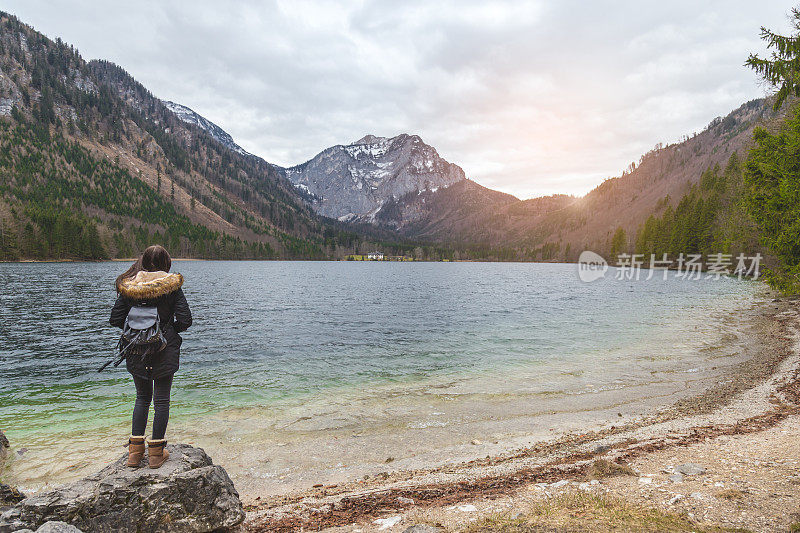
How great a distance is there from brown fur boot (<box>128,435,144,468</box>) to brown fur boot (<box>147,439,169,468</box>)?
113 mm

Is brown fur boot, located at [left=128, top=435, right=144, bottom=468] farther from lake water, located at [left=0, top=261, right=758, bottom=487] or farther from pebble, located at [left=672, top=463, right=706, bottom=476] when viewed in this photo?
pebble, located at [left=672, top=463, right=706, bottom=476]

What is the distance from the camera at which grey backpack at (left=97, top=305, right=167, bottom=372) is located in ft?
19.5

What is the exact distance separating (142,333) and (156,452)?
198 centimetres

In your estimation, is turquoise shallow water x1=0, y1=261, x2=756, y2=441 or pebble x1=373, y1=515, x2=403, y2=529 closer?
pebble x1=373, y1=515, x2=403, y2=529

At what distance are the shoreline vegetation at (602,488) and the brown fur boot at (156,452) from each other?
186 cm

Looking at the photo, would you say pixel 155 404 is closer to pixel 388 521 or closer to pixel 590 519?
pixel 388 521

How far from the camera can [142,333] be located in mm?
5961

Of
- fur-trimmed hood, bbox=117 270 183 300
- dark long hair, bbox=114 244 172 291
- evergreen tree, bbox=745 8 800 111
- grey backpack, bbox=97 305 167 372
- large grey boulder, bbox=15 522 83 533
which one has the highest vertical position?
evergreen tree, bbox=745 8 800 111

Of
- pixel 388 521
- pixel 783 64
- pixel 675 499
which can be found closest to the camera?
pixel 675 499

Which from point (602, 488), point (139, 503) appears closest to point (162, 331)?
point (139, 503)

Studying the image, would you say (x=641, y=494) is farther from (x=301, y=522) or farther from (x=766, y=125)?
(x=766, y=125)

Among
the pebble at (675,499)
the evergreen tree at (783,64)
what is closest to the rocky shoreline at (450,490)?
the pebble at (675,499)

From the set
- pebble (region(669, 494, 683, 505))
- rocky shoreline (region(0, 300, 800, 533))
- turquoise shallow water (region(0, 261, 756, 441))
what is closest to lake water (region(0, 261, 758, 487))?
turquoise shallow water (region(0, 261, 756, 441))

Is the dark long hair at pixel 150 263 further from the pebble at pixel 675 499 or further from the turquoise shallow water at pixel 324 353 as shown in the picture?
the turquoise shallow water at pixel 324 353
